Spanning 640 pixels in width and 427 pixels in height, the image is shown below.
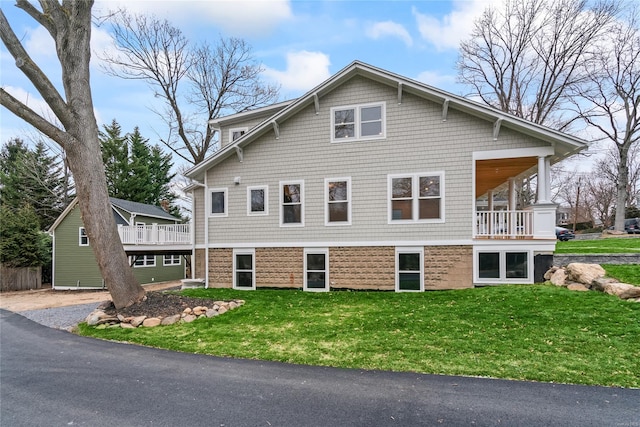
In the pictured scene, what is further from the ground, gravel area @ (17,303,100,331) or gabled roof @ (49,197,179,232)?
gabled roof @ (49,197,179,232)

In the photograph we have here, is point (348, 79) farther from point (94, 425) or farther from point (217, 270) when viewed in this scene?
point (94, 425)

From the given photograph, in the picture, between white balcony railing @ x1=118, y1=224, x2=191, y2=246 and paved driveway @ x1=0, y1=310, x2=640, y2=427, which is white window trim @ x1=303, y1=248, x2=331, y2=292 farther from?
paved driveway @ x1=0, y1=310, x2=640, y2=427

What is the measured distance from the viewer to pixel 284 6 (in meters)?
12.3

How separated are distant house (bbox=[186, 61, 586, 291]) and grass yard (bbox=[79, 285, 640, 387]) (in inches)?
63.6

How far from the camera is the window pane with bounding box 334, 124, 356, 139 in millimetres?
11773

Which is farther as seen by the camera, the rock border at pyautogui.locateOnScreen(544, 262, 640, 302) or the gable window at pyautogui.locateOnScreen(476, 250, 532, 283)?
the gable window at pyautogui.locateOnScreen(476, 250, 532, 283)

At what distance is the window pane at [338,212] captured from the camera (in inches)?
462

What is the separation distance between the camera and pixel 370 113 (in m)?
11.6

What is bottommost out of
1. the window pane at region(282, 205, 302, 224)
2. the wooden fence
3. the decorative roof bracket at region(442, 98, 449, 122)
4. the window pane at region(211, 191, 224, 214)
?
the wooden fence

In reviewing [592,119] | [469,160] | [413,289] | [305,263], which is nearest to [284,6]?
[469,160]

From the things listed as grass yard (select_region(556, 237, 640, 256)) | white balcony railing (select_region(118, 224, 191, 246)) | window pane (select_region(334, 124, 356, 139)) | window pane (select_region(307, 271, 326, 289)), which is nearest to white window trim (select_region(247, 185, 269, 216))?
window pane (select_region(307, 271, 326, 289))

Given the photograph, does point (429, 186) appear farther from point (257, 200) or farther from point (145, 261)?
point (145, 261)

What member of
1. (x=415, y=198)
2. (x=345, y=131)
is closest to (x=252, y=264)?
(x=345, y=131)

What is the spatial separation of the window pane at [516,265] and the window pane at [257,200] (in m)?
8.59
